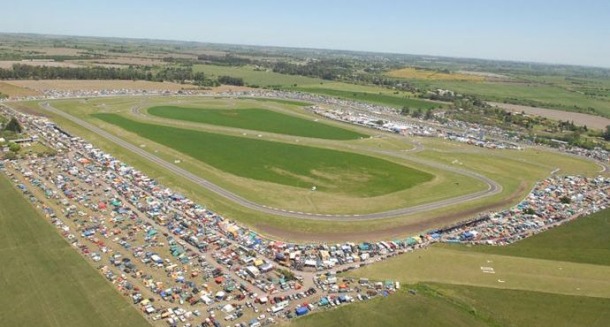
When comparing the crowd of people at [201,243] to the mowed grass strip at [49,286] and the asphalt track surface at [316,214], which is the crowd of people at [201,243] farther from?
the asphalt track surface at [316,214]

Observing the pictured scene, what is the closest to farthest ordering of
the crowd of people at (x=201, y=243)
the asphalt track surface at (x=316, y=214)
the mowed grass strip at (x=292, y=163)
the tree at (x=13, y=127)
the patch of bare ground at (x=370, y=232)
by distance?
1. the crowd of people at (x=201, y=243)
2. the patch of bare ground at (x=370, y=232)
3. the asphalt track surface at (x=316, y=214)
4. the mowed grass strip at (x=292, y=163)
5. the tree at (x=13, y=127)

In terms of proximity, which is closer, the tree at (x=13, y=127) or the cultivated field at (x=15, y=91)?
the tree at (x=13, y=127)

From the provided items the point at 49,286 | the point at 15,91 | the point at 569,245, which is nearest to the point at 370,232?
the point at 569,245

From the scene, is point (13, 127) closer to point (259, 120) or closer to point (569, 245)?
point (259, 120)

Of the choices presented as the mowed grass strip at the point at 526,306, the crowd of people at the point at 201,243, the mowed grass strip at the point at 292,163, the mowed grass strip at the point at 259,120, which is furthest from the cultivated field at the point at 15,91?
the mowed grass strip at the point at 526,306

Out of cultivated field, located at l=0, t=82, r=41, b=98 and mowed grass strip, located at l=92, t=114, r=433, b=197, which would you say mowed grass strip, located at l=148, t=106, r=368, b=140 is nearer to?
mowed grass strip, located at l=92, t=114, r=433, b=197

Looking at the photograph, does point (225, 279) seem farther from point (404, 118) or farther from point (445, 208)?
point (404, 118)
